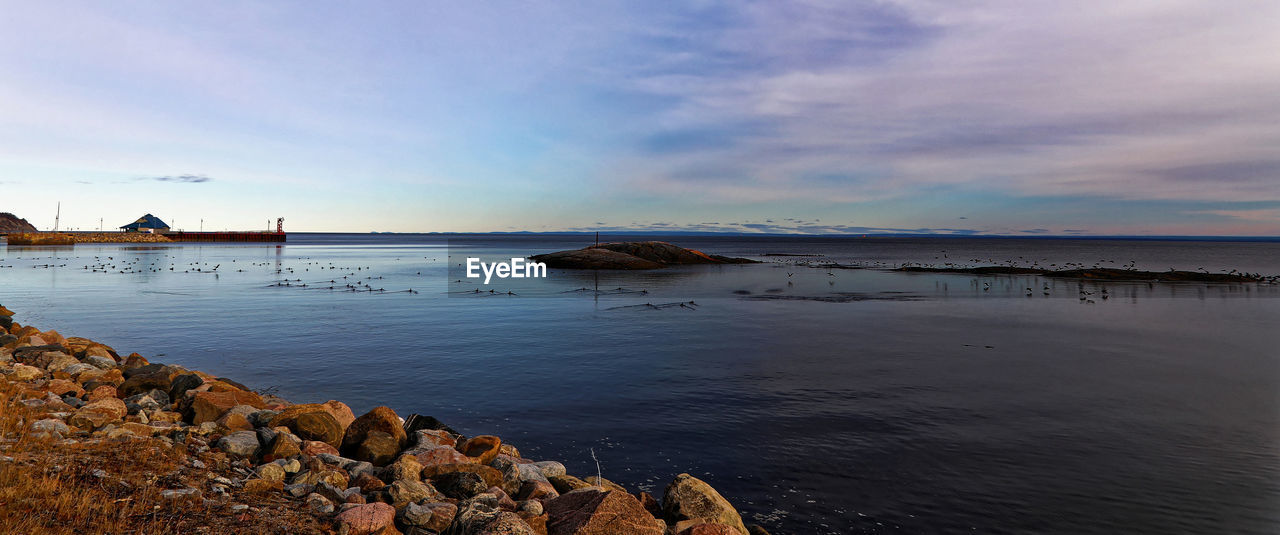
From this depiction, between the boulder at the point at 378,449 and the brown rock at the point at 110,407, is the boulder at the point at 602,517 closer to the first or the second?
the boulder at the point at 378,449

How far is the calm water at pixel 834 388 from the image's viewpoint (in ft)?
26.0

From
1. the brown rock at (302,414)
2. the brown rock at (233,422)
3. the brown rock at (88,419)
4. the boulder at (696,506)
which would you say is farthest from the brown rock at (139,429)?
the boulder at (696,506)

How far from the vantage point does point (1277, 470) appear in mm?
8695

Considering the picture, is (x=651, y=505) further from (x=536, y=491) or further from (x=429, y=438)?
(x=429, y=438)

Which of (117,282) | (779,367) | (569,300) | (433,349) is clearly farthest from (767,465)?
(117,282)

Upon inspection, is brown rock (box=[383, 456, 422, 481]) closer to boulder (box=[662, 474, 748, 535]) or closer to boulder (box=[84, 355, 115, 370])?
boulder (box=[662, 474, 748, 535])

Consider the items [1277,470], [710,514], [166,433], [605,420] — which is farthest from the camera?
[605,420]

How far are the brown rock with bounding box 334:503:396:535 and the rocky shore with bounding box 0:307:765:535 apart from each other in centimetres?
1

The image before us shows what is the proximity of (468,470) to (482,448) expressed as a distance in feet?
3.65

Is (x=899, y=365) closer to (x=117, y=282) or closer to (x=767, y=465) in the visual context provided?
(x=767, y=465)

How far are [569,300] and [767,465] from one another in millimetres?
22609

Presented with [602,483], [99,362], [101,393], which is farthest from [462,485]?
[99,362]

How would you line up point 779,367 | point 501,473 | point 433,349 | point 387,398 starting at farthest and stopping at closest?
A: point 433,349 → point 779,367 → point 387,398 → point 501,473

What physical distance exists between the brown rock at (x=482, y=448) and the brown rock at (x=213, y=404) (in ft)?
12.8
